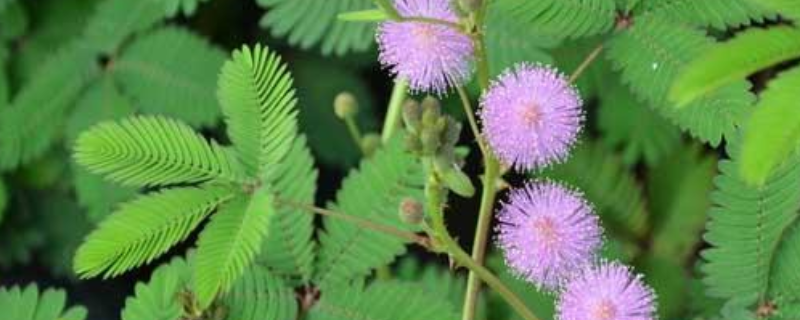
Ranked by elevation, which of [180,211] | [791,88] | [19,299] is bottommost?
[19,299]

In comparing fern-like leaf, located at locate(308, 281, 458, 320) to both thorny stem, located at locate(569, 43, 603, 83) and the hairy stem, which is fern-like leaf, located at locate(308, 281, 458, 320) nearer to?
the hairy stem

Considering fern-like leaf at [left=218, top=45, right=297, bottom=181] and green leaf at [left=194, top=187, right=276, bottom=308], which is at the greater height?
fern-like leaf at [left=218, top=45, right=297, bottom=181]

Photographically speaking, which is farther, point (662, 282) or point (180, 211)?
point (662, 282)

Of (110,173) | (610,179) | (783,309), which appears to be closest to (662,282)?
(610,179)

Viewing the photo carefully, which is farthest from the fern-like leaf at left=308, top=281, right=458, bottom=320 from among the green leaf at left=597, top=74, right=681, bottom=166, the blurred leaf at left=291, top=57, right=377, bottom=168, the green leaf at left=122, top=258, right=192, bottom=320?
the blurred leaf at left=291, top=57, right=377, bottom=168

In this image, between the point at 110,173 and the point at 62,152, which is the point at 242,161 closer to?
the point at 110,173

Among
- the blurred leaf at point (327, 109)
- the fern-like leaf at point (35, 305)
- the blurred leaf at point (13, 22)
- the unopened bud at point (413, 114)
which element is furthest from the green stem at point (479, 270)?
the blurred leaf at point (13, 22)
